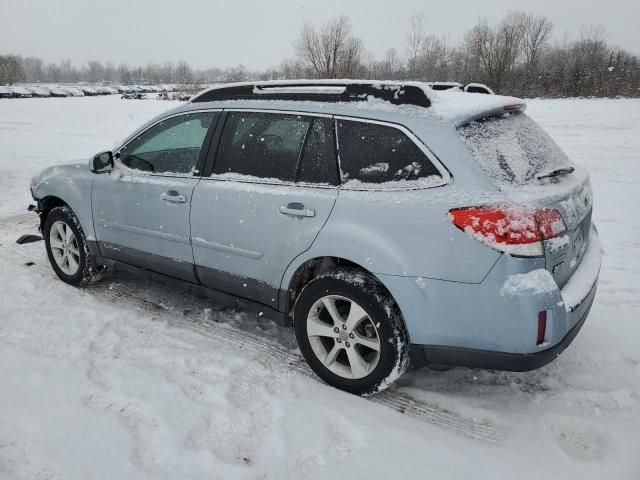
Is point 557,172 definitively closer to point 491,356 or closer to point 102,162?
point 491,356

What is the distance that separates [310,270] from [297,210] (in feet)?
1.39

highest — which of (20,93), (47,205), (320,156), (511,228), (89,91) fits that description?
(89,91)

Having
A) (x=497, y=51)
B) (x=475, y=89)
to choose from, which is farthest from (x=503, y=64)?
(x=475, y=89)

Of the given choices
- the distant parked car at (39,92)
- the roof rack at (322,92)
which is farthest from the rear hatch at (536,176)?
the distant parked car at (39,92)

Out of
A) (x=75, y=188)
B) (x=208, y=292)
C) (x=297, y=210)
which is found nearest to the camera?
(x=297, y=210)

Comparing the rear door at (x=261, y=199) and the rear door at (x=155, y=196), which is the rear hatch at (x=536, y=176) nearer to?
the rear door at (x=261, y=199)

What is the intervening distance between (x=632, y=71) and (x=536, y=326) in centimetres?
3849

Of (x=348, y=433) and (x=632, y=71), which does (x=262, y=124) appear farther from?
(x=632, y=71)

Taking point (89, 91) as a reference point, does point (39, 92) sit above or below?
below

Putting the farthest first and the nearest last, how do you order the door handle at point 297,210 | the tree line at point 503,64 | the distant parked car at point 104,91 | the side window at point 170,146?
1. the distant parked car at point 104,91
2. the tree line at point 503,64
3. the side window at point 170,146
4. the door handle at point 297,210

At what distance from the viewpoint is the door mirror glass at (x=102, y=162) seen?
400 centimetres

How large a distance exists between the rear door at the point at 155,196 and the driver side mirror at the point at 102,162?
0.18 feet

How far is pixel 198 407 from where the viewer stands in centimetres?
282

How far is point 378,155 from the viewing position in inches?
109
